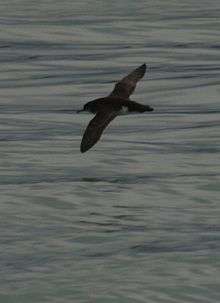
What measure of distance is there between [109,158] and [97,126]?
197 centimetres

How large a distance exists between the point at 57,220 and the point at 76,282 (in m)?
2.23

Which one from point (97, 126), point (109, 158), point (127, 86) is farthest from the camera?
point (109, 158)

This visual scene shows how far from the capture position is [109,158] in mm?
18688

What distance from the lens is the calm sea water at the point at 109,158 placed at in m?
13.7

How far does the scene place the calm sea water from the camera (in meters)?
13.7

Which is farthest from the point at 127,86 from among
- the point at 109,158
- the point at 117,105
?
the point at 117,105

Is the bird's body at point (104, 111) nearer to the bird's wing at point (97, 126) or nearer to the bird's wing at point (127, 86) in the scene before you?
the bird's wing at point (97, 126)

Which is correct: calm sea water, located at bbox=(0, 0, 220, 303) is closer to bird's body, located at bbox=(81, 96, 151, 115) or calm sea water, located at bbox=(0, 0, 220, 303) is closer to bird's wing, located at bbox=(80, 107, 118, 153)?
bird's wing, located at bbox=(80, 107, 118, 153)

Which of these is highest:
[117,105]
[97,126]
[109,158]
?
[117,105]

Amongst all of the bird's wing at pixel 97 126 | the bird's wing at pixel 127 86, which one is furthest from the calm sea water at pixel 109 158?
the bird's wing at pixel 127 86

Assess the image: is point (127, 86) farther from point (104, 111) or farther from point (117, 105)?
Result: point (104, 111)

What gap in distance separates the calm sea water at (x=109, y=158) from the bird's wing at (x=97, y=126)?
62 centimetres

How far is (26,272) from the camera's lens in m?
13.7

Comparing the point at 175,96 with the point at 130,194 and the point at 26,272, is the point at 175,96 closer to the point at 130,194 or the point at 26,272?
the point at 130,194
